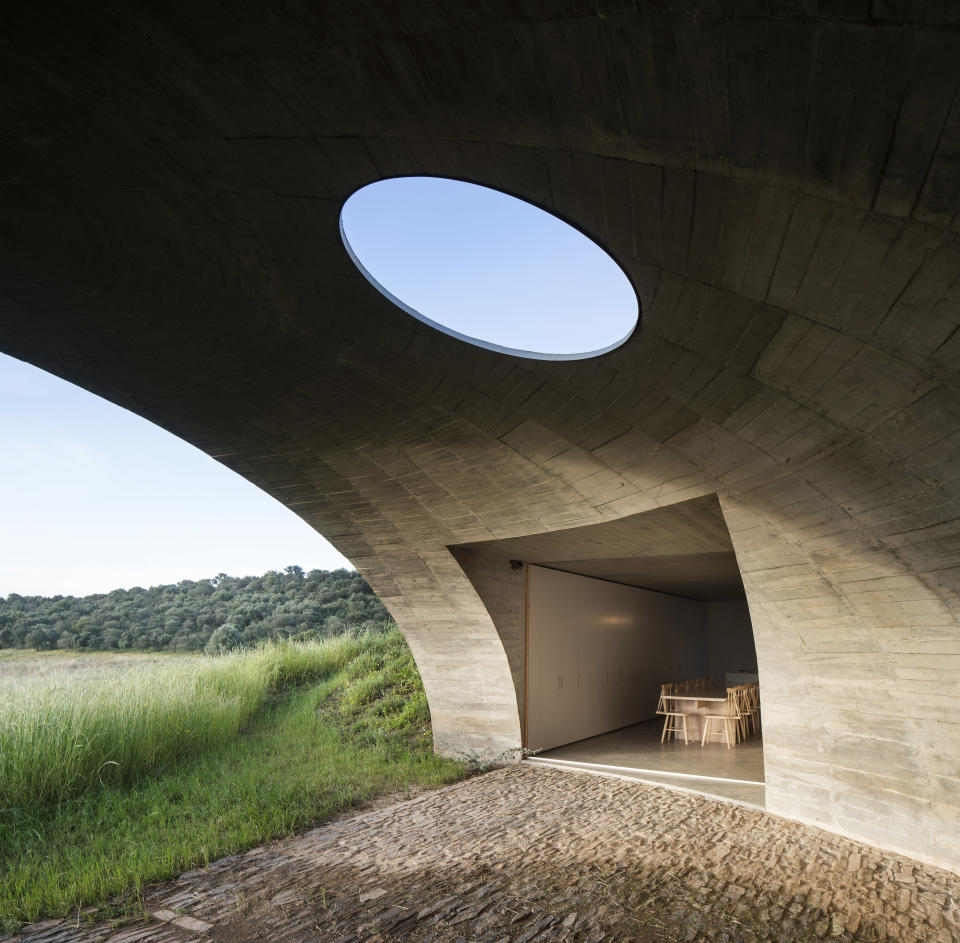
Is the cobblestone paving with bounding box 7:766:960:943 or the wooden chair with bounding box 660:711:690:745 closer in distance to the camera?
the cobblestone paving with bounding box 7:766:960:943

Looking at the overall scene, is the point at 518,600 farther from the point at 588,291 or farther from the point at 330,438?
the point at 588,291

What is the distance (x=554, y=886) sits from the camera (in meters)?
5.09

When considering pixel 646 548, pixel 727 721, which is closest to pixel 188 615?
pixel 727 721

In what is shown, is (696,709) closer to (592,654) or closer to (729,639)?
(592,654)

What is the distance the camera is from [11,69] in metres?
3.11

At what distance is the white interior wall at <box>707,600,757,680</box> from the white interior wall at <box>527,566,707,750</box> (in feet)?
8.06

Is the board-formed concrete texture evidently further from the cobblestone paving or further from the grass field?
the grass field

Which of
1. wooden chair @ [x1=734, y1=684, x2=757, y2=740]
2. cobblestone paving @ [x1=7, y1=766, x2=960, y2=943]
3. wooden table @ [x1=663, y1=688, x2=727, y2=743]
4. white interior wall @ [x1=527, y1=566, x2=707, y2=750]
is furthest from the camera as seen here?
wooden chair @ [x1=734, y1=684, x2=757, y2=740]

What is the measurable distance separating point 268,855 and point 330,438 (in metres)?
4.15

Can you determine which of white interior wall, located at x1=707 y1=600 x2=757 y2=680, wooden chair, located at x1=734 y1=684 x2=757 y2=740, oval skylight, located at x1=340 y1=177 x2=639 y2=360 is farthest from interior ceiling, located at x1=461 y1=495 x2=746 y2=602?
white interior wall, located at x1=707 y1=600 x2=757 y2=680

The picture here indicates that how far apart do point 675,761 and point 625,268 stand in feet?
26.8

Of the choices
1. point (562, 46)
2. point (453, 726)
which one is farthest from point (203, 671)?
point (562, 46)

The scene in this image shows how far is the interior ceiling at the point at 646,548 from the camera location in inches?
291

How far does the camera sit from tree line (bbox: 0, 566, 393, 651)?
26.8 m
